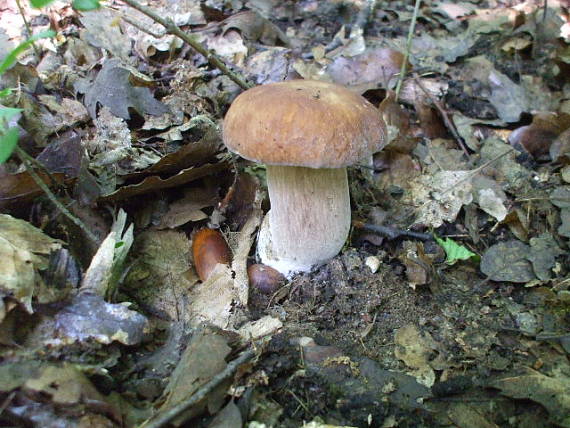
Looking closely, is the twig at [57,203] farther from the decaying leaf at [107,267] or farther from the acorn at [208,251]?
the acorn at [208,251]

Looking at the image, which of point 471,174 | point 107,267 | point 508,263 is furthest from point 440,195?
point 107,267

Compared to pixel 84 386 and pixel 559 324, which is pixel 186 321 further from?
pixel 559 324

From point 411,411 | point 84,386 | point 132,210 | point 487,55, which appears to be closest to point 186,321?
point 84,386

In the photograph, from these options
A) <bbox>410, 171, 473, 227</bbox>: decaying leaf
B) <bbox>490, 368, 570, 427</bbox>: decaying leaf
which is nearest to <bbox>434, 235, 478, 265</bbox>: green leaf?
<bbox>410, 171, 473, 227</bbox>: decaying leaf

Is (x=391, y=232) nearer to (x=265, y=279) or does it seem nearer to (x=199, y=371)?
(x=265, y=279)

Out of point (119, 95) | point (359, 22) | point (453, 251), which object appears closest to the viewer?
point (453, 251)

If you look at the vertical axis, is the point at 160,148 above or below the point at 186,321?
above

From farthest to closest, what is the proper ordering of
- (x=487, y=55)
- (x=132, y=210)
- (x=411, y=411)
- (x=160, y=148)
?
1. (x=487, y=55)
2. (x=160, y=148)
3. (x=132, y=210)
4. (x=411, y=411)
